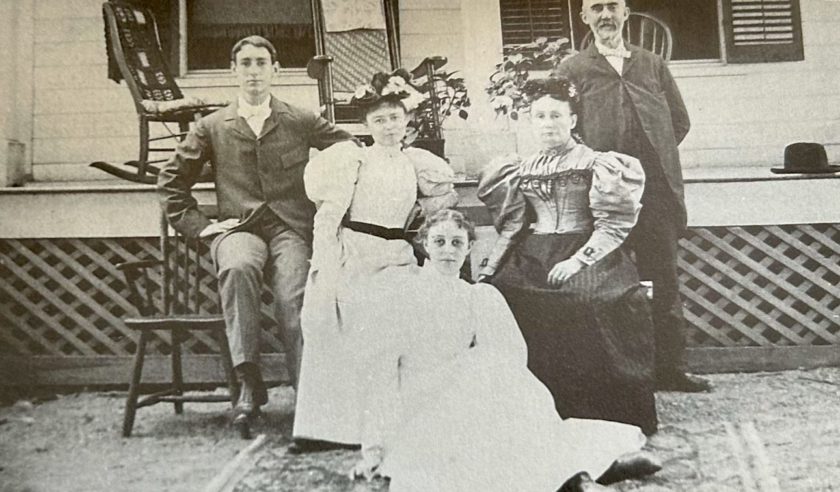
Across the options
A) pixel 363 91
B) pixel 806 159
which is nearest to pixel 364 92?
pixel 363 91

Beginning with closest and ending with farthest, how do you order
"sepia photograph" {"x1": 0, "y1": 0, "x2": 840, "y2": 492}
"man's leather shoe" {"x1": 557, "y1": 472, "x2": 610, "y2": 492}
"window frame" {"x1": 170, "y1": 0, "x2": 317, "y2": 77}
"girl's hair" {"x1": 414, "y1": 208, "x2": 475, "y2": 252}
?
"man's leather shoe" {"x1": 557, "y1": 472, "x2": 610, "y2": 492} < "sepia photograph" {"x1": 0, "y1": 0, "x2": 840, "y2": 492} < "girl's hair" {"x1": 414, "y1": 208, "x2": 475, "y2": 252} < "window frame" {"x1": 170, "y1": 0, "x2": 317, "y2": 77}

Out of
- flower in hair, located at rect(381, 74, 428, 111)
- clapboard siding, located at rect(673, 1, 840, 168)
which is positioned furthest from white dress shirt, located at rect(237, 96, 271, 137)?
clapboard siding, located at rect(673, 1, 840, 168)

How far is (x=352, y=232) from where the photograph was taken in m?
2.41

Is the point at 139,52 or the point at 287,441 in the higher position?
the point at 139,52

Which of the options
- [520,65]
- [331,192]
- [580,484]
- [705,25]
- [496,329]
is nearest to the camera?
[580,484]

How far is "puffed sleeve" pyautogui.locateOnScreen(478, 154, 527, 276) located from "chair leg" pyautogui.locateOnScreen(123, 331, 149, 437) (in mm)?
1171

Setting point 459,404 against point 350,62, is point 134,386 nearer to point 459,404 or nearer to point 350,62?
point 459,404

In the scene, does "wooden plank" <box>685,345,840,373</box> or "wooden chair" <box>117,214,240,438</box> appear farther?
"wooden plank" <box>685,345,840,373</box>

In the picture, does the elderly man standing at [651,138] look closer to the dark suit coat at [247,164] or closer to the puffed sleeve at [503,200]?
the puffed sleeve at [503,200]

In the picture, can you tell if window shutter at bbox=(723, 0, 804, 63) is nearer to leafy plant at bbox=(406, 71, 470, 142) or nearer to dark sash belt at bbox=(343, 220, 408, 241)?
leafy plant at bbox=(406, 71, 470, 142)

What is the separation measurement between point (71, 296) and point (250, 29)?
1150mm

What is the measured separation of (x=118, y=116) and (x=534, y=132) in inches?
56.5

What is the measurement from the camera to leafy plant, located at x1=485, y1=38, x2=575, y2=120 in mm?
2510

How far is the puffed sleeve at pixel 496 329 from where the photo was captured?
2.31 meters
